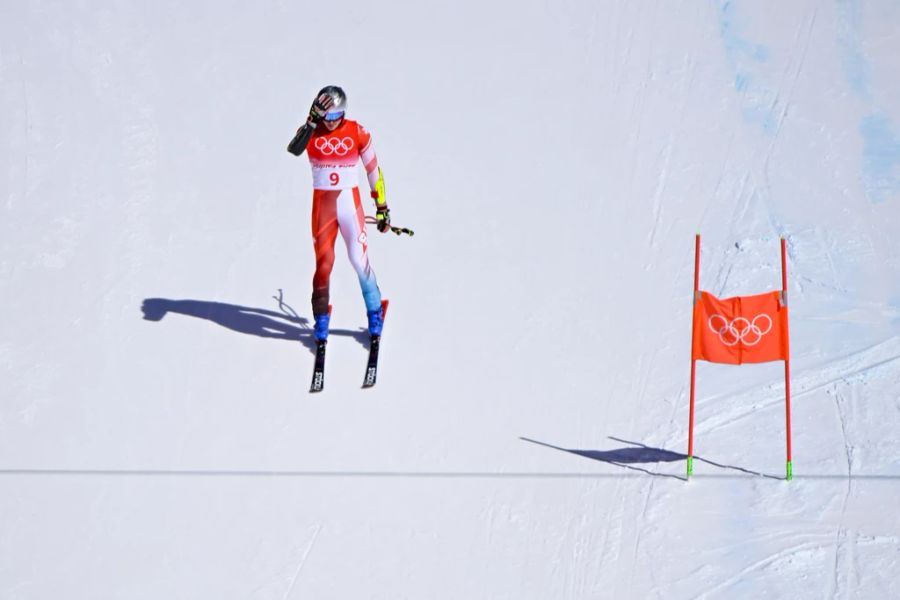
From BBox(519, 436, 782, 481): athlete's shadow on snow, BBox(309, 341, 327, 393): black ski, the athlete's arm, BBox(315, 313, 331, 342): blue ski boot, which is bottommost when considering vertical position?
BBox(519, 436, 782, 481): athlete's shadow on snow

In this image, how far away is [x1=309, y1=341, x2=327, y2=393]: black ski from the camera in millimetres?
13938

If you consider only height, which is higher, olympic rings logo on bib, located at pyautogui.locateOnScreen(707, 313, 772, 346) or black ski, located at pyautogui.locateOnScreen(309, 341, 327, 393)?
olympic rings logo on bib, located at pyautogui.locateOnScreen(707, 313, 772, 346)

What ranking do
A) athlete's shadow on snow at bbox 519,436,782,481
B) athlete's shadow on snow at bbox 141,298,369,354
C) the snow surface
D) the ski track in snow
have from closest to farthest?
the snow surface
athlete's shadow on snow at bbox 519,436,782,481
the ski track in snow
athlete's shadow on snow at bbox 141,298,369,354

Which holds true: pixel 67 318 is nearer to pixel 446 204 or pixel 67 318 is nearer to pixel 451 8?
pixel 446 204

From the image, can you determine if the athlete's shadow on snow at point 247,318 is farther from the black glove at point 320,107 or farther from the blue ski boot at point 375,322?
the black glove at point 320,107

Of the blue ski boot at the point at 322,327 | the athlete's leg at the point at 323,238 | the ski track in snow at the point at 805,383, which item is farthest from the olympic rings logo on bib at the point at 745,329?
the blue ski boot at the point at 322,327

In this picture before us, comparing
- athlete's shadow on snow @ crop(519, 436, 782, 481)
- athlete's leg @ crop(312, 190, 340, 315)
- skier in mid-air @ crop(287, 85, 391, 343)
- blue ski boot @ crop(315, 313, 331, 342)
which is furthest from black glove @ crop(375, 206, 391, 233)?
athlete's shadow on snow @ crop(519, 436, 782, 481)

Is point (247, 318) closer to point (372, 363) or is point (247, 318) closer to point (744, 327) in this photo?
point (372, 363)

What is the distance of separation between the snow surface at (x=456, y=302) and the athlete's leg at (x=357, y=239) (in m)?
0.57

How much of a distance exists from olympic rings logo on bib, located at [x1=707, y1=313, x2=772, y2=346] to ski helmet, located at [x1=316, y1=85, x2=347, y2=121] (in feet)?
10.6

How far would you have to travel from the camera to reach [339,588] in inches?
456

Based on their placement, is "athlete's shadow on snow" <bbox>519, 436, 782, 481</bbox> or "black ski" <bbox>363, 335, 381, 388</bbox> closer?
"athlete's shadow on snow" <bbox>519, 436, 782, 481</bbox>

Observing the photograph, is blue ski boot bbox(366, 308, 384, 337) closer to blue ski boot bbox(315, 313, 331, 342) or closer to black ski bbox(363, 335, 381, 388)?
black ski bbox(363, 335, 381, 388)

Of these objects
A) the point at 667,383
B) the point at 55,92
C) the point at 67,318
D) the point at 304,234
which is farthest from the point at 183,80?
the point at 667,383
